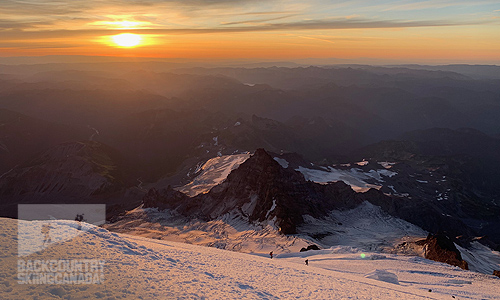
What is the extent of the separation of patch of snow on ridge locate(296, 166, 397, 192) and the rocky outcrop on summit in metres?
30.9

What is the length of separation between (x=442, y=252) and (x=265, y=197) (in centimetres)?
4858

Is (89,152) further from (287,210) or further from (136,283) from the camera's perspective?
(136,283)

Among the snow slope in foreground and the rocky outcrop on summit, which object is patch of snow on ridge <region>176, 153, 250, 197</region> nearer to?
the rocky outcrop on summit

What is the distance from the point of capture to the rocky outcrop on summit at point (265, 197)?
317 ft

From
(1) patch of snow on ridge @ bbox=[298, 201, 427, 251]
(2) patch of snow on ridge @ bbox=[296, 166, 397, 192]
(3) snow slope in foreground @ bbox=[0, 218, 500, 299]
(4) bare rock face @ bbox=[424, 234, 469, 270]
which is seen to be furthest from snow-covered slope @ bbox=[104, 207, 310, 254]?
(2) patch of snow on ridge @ bbox=[296, 166, 397, 192]

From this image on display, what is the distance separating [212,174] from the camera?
6161 inches

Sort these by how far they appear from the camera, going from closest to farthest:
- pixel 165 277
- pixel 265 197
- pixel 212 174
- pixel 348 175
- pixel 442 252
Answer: pixel 165 277 → pixel 442 252 → pixel 265 197 → pixel 212 174 → pixel 348 175

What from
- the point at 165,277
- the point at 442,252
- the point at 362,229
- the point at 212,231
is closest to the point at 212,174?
the point at 212,231

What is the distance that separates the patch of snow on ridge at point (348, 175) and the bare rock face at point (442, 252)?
69.5 meters

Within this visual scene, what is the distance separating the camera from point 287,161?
156 metres

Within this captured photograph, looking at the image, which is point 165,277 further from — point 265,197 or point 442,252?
point 265,197

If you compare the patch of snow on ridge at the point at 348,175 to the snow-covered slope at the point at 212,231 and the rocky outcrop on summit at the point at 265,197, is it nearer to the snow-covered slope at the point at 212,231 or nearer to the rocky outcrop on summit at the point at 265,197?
the rocky outcrop on summit at the point at 265,197

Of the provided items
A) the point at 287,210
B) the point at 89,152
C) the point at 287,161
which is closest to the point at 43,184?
the point at 89,152

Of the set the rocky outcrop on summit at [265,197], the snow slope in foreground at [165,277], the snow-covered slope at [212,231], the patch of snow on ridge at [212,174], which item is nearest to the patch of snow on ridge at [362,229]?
the rocky outcrop on summit at [265,197]
